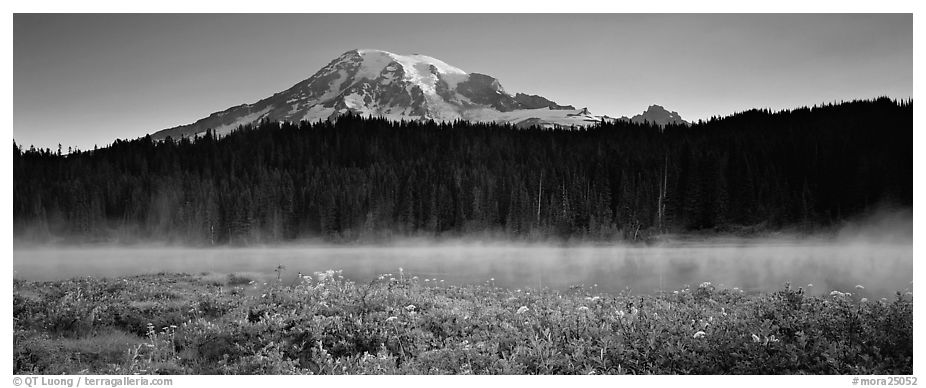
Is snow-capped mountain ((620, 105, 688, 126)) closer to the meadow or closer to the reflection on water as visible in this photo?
the reflection on water

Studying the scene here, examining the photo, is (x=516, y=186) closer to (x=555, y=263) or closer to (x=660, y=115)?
(x=660, y=115)

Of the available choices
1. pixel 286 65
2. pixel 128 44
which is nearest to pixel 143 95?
pixel 128 44

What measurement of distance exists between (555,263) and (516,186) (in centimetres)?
1357

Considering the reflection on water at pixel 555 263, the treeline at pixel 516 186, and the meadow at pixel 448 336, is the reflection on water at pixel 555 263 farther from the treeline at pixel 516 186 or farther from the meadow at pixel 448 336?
the meadow at pixel 448 336

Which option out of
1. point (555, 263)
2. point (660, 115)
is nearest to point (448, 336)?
point (555, 263)

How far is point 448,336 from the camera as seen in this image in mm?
9336

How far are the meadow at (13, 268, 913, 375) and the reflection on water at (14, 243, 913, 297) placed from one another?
11.1 ft

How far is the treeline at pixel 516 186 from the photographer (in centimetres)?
1647

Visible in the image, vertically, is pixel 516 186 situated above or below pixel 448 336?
above

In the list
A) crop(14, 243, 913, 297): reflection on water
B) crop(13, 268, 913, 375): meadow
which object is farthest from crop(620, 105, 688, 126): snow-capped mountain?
crop(13, 268, 913, 375): meadow

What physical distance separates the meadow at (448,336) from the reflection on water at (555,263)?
133 inches

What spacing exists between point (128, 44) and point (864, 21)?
14.2m

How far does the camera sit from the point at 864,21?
35.0 feet
